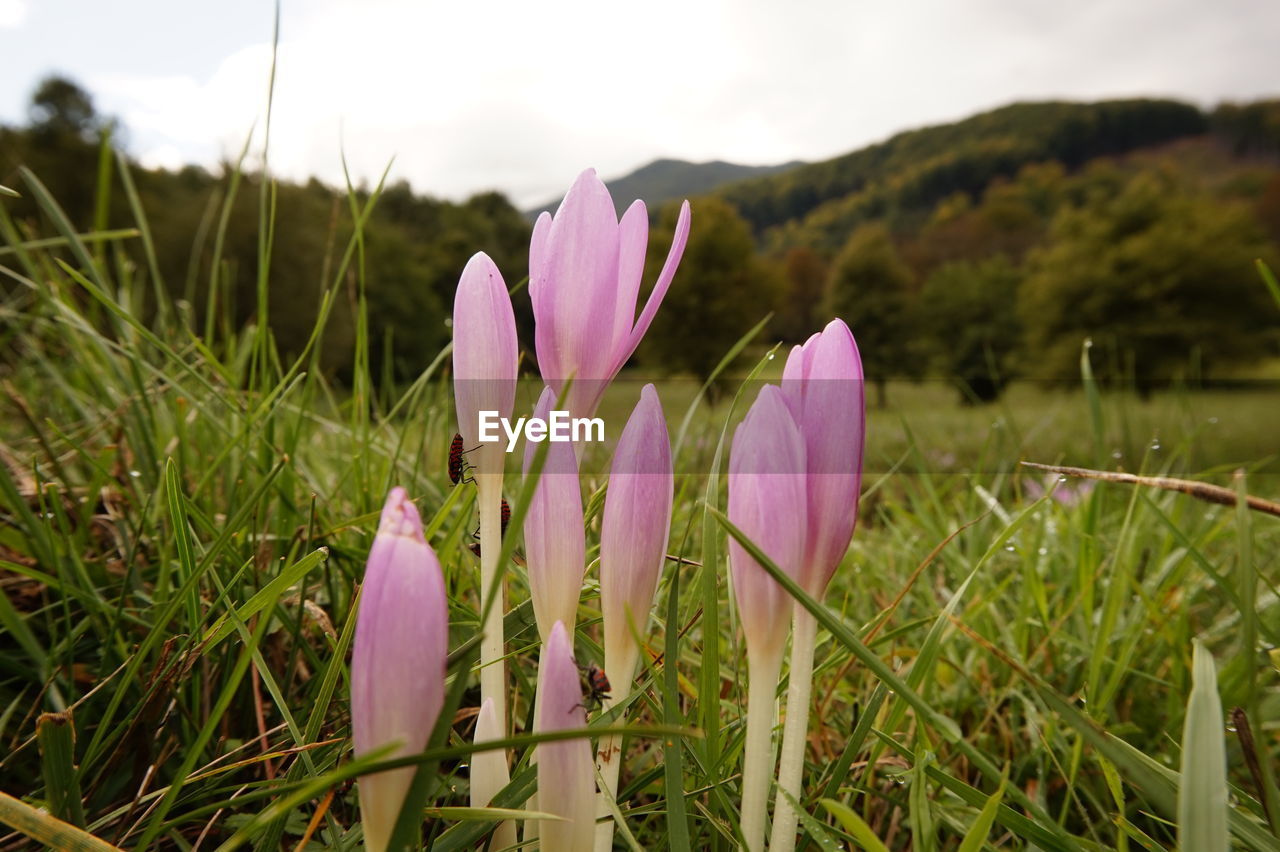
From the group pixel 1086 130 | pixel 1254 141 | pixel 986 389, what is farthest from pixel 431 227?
pixel 1254 141

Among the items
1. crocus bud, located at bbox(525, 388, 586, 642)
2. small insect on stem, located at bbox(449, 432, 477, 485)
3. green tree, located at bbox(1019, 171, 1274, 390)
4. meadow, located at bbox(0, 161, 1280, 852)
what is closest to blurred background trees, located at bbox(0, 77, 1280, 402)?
green tree, located at bbox(1019, 171, 1274, 390)

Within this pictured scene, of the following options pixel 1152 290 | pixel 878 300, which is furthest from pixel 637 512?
pixel 878 300

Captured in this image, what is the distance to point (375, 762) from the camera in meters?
0.43

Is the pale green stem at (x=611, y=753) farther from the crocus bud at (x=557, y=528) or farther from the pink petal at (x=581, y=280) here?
the pink petal at (x=581, y=280)

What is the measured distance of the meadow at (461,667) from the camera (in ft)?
2.03

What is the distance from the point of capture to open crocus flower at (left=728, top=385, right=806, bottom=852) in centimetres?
54

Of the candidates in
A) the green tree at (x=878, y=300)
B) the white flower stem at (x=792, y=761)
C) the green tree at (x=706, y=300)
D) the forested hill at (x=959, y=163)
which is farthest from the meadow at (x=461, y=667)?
the forested hill at (x=959, y=163)

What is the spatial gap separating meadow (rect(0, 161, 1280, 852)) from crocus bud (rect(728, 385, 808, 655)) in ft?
0.11

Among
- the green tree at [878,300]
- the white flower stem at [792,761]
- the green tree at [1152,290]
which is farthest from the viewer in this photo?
the green tree at [878,300]

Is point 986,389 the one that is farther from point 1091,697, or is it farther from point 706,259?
point 1091,697

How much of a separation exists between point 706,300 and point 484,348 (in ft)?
94.5

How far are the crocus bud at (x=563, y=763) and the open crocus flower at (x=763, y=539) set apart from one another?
0.12 metres

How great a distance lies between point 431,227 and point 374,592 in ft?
141

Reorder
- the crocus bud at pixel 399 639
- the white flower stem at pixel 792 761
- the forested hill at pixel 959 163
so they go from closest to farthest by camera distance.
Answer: the crocus bud at pixel 399 639 < the white flower stem at pixel 792 761 < the forested hill at pixel 959 163
